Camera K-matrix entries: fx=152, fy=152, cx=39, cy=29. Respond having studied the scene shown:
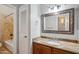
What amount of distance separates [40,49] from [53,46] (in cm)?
17

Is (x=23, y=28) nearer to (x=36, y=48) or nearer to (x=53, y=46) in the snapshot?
(x=36, y=48)

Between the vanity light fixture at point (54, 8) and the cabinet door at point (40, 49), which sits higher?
the vanity light fixture at point (54, 8)

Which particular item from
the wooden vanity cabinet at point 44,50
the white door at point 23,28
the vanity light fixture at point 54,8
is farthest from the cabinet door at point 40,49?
the vanity light fixture at point 54,8

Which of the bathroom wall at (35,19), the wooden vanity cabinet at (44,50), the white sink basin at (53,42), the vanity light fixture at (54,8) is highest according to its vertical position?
the vanity light fixture at (54,8)

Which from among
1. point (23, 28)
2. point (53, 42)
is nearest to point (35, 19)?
point (23, 28)

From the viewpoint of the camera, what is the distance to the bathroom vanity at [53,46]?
1829 millimetres

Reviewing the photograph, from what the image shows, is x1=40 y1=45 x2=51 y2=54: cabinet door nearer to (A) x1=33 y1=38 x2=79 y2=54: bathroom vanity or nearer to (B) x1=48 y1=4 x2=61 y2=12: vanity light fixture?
(A) x1=33 y1=38 x2=79 y2=54: bathroom vanity

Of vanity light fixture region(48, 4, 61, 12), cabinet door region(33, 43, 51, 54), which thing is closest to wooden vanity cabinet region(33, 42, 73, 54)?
cabinet door region(33, 43, 51, 54)

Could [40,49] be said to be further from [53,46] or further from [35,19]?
[35,19]

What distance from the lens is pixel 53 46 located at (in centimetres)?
188

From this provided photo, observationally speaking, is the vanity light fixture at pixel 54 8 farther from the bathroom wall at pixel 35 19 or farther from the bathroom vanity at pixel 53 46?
the bathroom vanity at pixel 53 46

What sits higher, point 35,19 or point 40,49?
point 35,19

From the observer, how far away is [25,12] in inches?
75.4

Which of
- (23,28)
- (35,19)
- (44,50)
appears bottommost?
(44,50)
